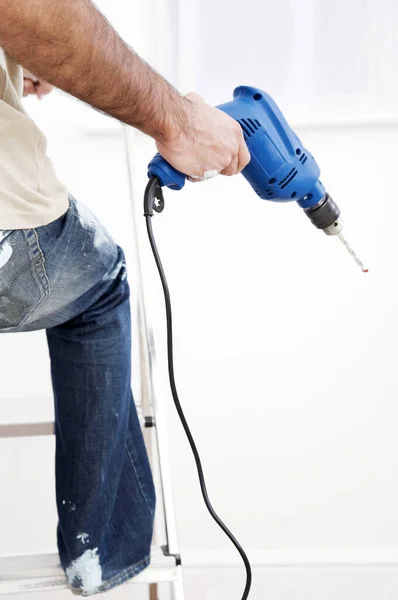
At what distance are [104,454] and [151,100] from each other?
1.48 ft

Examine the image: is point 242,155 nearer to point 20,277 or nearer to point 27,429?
point 20,277

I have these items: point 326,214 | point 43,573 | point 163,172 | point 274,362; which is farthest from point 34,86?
point 274,362

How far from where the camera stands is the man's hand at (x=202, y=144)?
0.67 metres

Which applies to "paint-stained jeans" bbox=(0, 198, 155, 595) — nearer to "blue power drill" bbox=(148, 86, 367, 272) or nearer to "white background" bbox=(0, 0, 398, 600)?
"blue power drill" bbox=(148, 86, 367, 272)

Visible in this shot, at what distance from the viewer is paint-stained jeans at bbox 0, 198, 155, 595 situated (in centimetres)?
79

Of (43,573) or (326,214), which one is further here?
(326,214)

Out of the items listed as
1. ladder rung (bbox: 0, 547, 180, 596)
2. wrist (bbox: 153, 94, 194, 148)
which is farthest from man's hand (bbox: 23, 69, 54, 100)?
ladder rung (bbox: 0, 547, 180, 596)

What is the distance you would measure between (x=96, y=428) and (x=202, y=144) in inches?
15.0

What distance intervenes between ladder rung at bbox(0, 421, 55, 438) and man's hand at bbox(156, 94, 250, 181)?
50 cm

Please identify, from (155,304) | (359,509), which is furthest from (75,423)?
(359,509)

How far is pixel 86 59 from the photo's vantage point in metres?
0.53

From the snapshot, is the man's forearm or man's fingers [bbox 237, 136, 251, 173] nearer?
the man's forearm

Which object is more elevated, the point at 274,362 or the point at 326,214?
the point at 326,214

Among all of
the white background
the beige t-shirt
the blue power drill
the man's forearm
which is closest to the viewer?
the man's forearm
